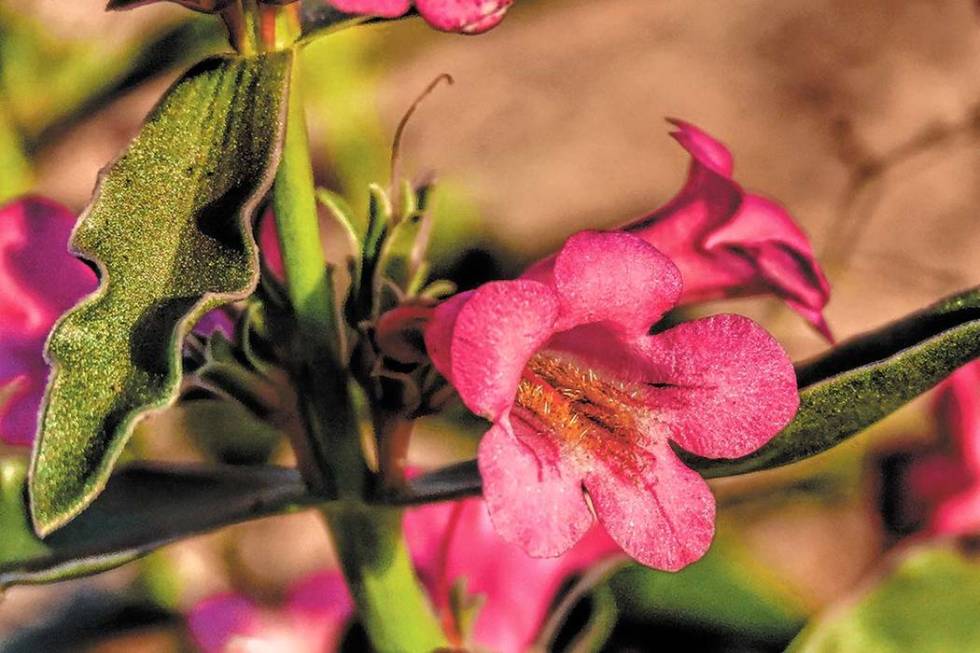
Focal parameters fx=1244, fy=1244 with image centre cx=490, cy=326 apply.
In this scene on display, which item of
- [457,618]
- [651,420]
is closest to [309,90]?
[457,618]

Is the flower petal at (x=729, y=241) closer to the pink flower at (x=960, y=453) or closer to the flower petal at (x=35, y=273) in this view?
the flower petal at (x=35, y=273)

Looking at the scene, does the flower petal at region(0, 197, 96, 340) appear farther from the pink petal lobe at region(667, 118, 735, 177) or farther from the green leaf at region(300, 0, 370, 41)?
the pink petal lobe at region(667, 118, 735, 177)

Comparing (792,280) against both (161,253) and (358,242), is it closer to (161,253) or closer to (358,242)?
(358,242)

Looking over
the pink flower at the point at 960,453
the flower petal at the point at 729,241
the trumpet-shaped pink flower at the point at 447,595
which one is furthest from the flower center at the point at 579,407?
the pink flower at the point at 960,453

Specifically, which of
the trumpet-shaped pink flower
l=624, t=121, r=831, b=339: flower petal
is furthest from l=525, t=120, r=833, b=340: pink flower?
the trumpet-shaped pink flower

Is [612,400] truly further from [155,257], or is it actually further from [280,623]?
[280,623]
